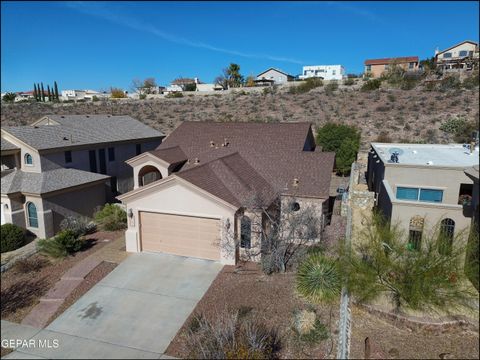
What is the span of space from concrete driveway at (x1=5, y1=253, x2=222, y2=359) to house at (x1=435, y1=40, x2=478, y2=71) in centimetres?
1261

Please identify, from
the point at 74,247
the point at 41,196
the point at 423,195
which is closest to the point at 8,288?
the point at 74,247

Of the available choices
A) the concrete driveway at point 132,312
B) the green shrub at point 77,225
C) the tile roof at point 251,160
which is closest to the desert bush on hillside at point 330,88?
the tile roof at point 251,160

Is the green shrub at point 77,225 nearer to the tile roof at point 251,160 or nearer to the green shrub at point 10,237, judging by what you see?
the green shrub at point 10,237

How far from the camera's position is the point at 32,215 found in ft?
66.3

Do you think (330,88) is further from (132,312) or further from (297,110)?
(132,312)

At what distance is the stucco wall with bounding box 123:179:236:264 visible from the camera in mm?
15633

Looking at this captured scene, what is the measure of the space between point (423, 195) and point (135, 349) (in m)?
14.9

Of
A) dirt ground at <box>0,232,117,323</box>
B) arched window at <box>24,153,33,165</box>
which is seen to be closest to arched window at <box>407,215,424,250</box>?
dirt ground at <box>0,232,117,323</box>

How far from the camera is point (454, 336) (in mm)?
10117

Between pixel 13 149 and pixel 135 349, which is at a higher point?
pixel 13 149

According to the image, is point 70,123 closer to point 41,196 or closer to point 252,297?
point 41,196

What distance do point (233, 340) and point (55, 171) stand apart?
17855 mm

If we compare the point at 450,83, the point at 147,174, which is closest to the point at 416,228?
the point at 450,83

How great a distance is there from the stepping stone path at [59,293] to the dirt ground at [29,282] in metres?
0.27
